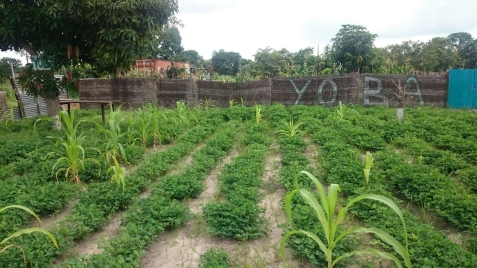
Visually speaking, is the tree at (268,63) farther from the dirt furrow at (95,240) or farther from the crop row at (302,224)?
the dirt furrow at (95,240)

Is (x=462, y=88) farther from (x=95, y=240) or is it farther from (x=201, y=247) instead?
(x=95, y=240)

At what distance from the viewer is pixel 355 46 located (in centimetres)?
1552

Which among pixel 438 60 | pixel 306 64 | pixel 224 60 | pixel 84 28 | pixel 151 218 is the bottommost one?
pixel 151 218

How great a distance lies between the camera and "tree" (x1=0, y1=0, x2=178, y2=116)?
268 inches

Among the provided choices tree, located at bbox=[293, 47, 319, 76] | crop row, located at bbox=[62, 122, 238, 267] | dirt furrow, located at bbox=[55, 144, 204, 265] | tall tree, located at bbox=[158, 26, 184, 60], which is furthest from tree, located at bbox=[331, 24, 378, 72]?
tall tree, located at bbox=[158, 26, 184, 60]

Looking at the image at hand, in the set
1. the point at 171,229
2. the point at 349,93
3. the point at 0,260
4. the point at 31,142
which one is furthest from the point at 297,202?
the point at 349,93

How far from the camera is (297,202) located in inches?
140

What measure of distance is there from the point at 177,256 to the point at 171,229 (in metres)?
0.48

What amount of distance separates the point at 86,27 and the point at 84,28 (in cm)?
6

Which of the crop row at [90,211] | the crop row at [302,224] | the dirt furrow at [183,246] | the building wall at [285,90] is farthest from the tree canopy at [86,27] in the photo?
the building wall at [285,90]

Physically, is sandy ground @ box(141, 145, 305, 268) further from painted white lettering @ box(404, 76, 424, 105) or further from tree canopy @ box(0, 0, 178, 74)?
painted white lettering @ box(404, 76, 424, 105)

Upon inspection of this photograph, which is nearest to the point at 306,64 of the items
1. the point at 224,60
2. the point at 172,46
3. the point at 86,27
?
the point at 86,27

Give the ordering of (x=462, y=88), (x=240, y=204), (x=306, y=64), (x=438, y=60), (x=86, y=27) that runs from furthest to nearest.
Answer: (x=438, y=60), (x=306, y=64), (x=462, y=88), (x=86, y=27), (x=240, y=204)

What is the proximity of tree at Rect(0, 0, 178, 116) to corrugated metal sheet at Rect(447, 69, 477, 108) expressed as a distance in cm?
1022
